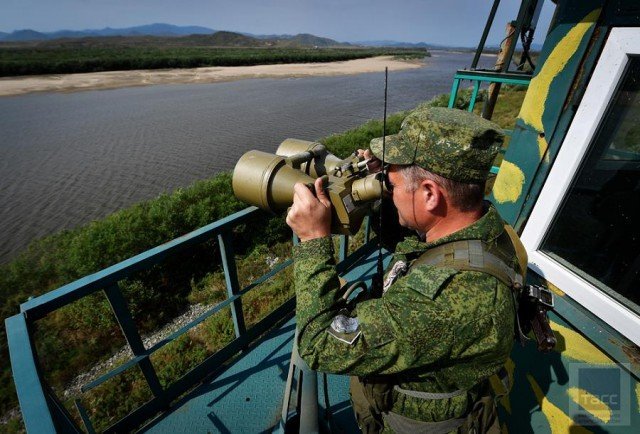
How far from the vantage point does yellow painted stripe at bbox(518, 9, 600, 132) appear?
6.77 ft

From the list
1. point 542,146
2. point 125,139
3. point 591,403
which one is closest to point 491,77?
point 542,146

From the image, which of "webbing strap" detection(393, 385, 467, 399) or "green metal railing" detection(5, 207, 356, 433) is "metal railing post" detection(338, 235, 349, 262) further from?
"webbing strap" detection(393, 385, 467, 399)

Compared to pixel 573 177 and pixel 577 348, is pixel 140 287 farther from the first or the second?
pixel 573 177

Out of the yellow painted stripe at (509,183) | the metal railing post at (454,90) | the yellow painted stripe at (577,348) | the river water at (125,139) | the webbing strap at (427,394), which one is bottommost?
the river water at (125,139)

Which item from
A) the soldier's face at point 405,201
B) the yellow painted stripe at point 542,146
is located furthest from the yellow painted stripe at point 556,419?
the soldier's face at point 405,201

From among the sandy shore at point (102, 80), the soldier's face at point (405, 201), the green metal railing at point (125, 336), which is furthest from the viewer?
the sandy shore at point (102, 80)

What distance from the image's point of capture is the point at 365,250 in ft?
14.8

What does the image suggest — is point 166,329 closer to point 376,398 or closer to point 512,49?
point 376,398

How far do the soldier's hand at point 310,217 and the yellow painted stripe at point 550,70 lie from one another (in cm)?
187

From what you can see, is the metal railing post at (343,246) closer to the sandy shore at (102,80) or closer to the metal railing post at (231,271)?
the metal railing post at (231,271)

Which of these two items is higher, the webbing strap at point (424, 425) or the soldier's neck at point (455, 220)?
the soldier's neck at point (455, 220)

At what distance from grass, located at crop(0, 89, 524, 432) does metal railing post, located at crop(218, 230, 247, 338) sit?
2.32 meters

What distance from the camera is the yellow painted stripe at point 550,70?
206cm

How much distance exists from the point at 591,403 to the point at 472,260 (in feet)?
5.56
